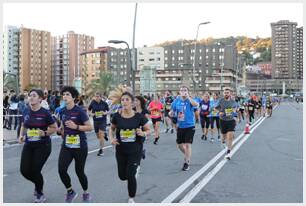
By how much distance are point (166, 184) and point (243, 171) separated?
2.19 metres

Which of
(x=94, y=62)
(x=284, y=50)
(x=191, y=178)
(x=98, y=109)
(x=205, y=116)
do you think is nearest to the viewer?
(x=191, y=178)

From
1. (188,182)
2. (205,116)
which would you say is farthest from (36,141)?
(205,116)

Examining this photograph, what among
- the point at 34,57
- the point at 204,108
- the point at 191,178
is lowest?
the point at 191,178

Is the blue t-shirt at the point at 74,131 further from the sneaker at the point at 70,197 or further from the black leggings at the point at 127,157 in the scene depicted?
the sneaker at the point at 70,197

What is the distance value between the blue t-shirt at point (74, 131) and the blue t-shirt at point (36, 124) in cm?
25

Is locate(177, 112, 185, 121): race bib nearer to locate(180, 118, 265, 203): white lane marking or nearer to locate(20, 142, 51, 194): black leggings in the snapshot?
locate(180, 118, 265, 203): white lane marking

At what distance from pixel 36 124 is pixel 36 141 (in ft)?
0.80

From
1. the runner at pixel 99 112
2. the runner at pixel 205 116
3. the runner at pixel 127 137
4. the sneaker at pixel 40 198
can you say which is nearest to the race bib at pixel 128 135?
the runner at pixel 127 137

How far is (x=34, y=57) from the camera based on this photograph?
14825 centimetres

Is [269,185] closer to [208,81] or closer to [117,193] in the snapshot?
→ [117,193]

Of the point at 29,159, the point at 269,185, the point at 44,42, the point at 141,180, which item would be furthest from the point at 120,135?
the point at 44,42

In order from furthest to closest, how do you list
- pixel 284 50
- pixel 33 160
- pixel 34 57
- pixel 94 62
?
pixel 284 50, pixel 94 62, pixel 34 57, pixel 33 160

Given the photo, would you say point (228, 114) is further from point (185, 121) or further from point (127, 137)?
point (127, 137)

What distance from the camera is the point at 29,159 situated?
6.63 metres
